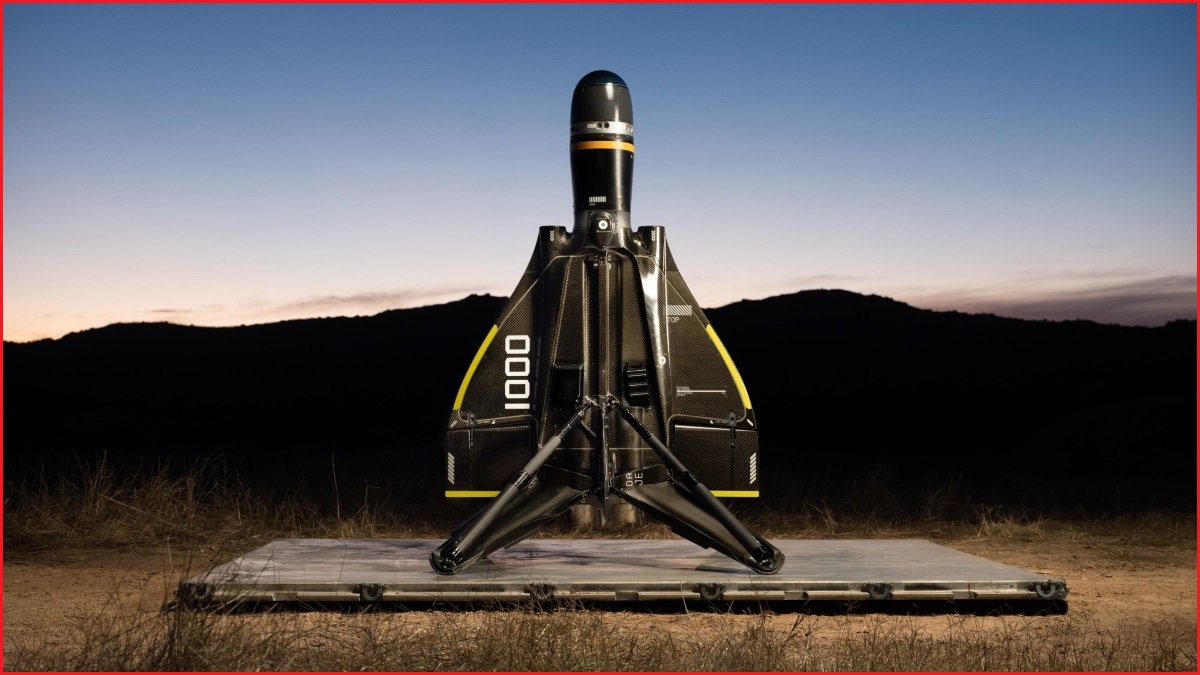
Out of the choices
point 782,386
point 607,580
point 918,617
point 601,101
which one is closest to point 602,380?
point 607,580

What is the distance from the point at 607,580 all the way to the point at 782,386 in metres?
38.1

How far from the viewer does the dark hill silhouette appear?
32.5 m

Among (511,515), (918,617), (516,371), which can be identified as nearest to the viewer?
(918,617)

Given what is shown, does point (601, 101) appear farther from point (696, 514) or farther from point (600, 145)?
point (696, 514)

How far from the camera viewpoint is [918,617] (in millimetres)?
9594

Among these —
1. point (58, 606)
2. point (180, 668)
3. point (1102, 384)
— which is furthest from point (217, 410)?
point (180, 668)

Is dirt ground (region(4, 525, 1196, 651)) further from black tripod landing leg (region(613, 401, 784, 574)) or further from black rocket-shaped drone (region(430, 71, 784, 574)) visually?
black rocket-shaped drone (region(430, 71, 784, 574))

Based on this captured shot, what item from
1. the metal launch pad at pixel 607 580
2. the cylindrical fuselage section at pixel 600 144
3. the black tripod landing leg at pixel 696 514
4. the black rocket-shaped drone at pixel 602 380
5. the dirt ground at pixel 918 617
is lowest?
the dirt ground at pixel 918 617

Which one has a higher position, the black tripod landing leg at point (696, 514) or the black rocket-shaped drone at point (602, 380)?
the black rocket-shaped drone at point (602, 380)

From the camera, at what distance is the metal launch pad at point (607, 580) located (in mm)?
9273

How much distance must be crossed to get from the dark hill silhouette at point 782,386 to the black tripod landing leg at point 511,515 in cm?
1777

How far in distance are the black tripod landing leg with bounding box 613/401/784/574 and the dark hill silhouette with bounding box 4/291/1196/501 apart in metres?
17.9

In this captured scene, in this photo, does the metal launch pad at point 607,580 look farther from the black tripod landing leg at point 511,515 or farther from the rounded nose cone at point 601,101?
the rounded nose cone at point 601,101

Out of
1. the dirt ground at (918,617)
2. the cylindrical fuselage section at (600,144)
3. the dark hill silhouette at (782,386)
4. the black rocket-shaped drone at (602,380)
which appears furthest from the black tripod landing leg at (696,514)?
the dark hill silhouette at (782,386)
